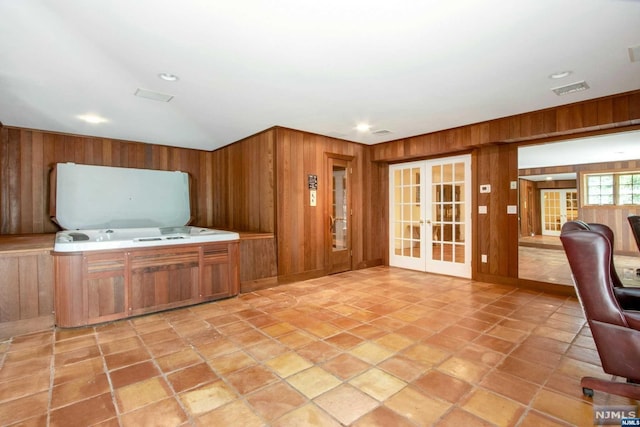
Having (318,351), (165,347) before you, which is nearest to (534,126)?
(318,351)

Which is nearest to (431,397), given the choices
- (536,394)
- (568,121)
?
(536,394)

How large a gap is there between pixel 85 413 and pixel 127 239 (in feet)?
6.51

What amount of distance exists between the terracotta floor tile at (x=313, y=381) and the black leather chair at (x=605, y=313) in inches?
60.1

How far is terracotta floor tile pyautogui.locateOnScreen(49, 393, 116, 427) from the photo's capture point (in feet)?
5.12

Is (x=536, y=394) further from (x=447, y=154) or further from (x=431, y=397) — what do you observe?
(x=447, y=154)

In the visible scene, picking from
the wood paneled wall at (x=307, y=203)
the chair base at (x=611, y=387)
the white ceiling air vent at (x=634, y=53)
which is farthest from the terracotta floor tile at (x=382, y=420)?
the white ceiling air vent at (x=634, y=53)

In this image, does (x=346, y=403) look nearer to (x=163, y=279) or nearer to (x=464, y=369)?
(x=464, y=369)

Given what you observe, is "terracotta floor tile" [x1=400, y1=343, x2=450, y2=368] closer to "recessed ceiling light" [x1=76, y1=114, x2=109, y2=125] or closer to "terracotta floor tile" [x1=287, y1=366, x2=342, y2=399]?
"terracotta floor tile" [x1=287, y1=366, x2=342, y2=399]

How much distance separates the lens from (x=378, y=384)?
1.88m

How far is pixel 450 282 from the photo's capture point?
4.43 metres

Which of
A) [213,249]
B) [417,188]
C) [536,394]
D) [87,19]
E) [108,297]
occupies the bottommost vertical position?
[536,394]

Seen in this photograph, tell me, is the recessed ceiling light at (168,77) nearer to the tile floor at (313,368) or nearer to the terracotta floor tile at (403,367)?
the tile floor at (313,368)

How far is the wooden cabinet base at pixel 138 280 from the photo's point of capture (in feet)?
9.08

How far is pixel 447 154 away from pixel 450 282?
2.04 meters
